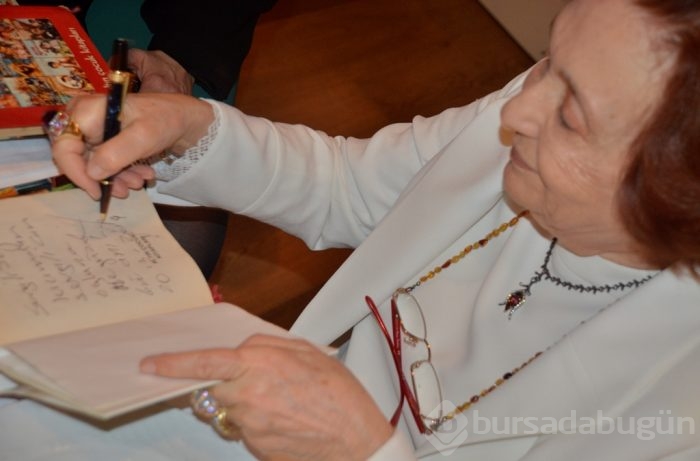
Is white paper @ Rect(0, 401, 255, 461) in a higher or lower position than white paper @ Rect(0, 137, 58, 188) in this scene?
lower

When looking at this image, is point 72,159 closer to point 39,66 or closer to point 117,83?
point 117,83

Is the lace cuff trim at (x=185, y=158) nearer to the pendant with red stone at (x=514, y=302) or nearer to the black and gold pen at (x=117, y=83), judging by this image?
the black and gold pen at (x=117, y=83)

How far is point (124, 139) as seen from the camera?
106 cm

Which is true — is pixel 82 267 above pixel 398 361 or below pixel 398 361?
above

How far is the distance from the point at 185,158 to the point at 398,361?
431 mm

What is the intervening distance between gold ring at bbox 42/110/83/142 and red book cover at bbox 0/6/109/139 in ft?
0.22

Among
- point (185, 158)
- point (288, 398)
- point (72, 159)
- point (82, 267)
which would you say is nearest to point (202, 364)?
point (288, 398)

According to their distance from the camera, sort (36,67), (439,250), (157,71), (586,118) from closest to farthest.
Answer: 1. (586,118)
2. (36,67)
3. (439,250)
4. (157,71)

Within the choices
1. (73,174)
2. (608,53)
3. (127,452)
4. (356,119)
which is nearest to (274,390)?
(127,452)

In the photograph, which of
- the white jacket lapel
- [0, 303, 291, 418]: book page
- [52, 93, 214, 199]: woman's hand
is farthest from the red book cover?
the white jacket lapel

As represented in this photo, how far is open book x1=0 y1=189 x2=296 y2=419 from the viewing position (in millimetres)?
818

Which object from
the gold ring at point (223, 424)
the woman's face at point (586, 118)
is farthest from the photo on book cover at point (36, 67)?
A: the woman's face at point (586, 118)

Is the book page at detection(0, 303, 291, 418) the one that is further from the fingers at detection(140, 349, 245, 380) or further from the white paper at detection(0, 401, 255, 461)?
the white paper at detection(0, 401, 255, 461)

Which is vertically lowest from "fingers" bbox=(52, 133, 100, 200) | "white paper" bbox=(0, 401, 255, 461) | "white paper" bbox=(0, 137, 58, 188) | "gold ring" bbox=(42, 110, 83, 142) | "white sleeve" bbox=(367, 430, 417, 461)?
"white paper" bbox=(0, 401, 255, 461)
